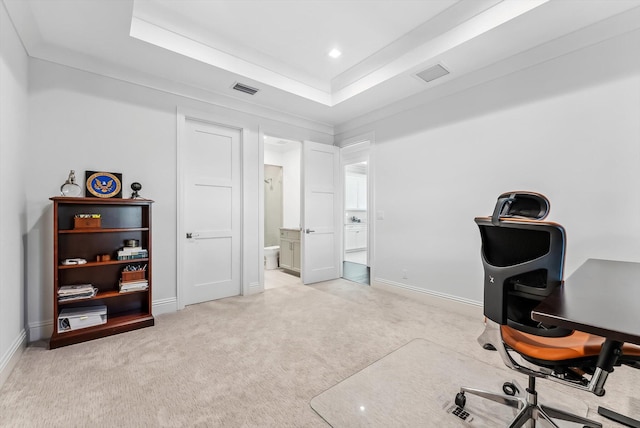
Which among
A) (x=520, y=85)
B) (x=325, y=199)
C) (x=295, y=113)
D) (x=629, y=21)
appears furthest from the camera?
(x=325, y=199)

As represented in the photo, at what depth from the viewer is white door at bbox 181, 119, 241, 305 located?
11.4ft

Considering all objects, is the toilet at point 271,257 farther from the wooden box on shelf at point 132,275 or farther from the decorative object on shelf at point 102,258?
the decorative object on shelf at point 102,258

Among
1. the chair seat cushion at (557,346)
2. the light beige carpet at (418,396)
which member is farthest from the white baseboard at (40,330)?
the chair seat cushion at (557,346)

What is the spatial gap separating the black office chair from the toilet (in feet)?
14.8

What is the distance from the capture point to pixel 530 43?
256 centimetres

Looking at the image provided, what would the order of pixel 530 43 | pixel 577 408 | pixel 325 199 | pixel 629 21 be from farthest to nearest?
pixel 325 199, pixel 530 43, pixel 629 21, pixel 577 408

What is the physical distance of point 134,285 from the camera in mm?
2787

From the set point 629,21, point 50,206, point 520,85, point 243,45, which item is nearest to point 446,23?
point 520,85

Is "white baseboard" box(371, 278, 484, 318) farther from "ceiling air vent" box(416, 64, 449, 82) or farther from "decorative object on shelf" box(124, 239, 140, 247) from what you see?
"decorative object on shelf" box(124, 239, 140, 247)

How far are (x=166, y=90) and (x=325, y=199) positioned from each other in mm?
2674

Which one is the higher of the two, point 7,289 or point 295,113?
point 295,113

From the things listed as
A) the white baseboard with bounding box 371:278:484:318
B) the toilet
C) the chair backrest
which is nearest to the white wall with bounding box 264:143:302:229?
the toilet

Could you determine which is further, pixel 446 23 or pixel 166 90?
pixel 166 90

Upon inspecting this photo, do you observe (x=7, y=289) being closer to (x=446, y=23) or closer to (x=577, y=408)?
(x=577, y=408)
